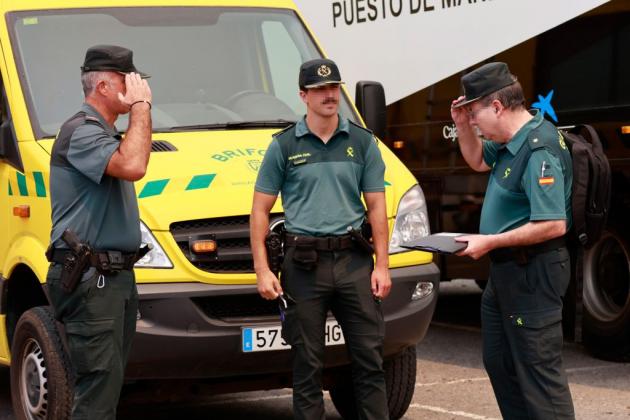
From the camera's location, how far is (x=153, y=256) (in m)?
6.32

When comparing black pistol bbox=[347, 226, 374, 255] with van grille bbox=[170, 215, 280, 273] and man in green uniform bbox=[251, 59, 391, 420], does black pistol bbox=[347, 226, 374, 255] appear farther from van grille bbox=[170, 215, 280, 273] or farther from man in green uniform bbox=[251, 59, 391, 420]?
van grille bbox=[170, 215, 280, 273]

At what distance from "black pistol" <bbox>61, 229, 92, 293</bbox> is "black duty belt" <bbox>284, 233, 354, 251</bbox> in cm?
108

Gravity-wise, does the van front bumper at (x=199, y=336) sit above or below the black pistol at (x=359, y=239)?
below

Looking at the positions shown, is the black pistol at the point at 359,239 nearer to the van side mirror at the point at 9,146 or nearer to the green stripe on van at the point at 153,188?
the green stripe on van at the point at 153,188

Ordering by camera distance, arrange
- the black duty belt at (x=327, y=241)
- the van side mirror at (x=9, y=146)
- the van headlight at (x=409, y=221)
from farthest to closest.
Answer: the van side mirror at (x=9, y=146) → the van headlight at (x=409, y=221) → the black duty belt at (x=327, y=241)

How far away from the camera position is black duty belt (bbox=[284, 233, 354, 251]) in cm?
606

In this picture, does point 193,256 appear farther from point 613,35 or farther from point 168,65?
point 613,35

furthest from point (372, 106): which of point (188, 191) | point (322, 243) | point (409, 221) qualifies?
point (322, 243)

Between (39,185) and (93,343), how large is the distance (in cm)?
142

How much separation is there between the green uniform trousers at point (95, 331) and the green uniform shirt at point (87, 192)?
14cm

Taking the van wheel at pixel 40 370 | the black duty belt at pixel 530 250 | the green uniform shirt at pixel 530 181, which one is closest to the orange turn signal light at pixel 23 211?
the van wheel at pixel 40 370

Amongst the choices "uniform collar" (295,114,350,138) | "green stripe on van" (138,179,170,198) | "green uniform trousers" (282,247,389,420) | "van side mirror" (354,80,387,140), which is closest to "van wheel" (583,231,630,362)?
"van side mirror" (354,80,387,140)

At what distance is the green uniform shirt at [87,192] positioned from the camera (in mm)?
5316

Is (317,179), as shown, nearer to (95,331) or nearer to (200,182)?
(200,182)
